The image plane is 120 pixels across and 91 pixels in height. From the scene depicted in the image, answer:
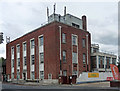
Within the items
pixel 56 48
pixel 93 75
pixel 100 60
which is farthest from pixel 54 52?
pixel 100 60

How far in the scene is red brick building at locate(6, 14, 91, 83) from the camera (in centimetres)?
3759

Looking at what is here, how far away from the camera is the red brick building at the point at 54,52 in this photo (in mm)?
37594

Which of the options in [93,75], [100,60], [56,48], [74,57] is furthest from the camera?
[100,60]

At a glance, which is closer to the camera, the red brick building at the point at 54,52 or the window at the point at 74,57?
the red brick building at the point at 54,52

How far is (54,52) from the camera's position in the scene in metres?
37.3

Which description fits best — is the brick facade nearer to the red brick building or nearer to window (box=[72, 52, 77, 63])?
the red brick building

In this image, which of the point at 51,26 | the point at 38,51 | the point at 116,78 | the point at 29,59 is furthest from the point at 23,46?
the point at 116,78

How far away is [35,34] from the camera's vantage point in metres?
44.1

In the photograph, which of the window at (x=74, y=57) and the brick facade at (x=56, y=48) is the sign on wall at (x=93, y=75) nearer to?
the brick facade at (x=56, y=48)

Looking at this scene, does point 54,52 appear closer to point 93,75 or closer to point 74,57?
point 74,57

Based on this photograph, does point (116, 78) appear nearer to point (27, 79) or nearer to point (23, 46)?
point (27, 79)

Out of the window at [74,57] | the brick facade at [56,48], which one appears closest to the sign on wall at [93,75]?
the brick facade at [56,48]

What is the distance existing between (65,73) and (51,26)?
1019cm

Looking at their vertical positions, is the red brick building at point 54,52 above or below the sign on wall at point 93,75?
above
